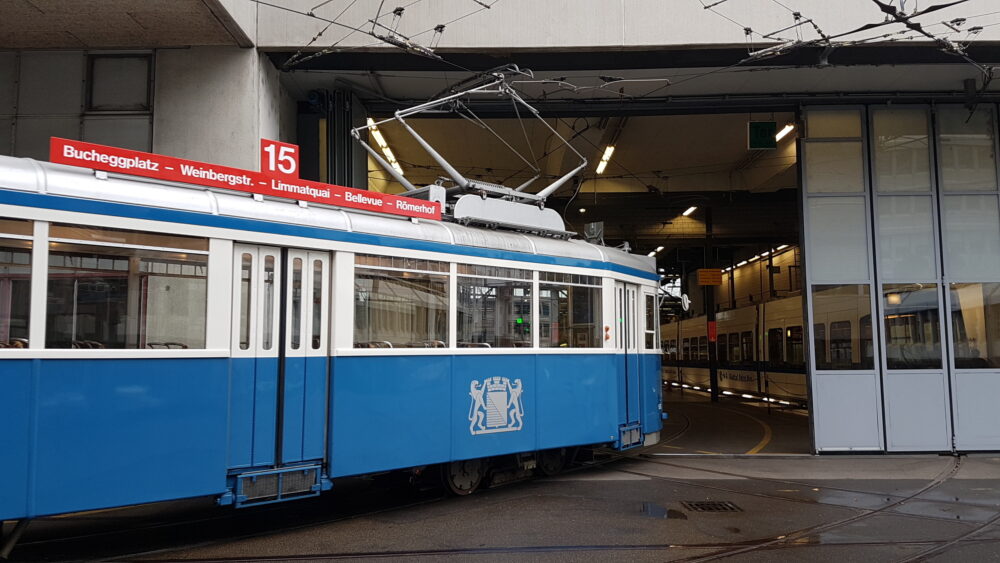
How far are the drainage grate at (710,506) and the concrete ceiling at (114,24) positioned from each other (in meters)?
7.82

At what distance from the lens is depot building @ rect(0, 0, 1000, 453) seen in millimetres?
10438

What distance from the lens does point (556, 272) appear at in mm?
9484

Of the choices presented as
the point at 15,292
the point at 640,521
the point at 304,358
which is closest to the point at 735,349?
the point at 640,521

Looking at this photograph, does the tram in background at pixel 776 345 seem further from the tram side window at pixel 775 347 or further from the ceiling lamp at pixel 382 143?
the ceiling lamp at pixel 382 143

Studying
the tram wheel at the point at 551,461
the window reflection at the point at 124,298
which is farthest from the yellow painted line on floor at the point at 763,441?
the window reflection at the point at 124,298

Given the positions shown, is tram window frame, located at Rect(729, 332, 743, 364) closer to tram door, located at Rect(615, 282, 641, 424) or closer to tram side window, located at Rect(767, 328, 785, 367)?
tram side window, located at Rect(767, 328, 785, 367)

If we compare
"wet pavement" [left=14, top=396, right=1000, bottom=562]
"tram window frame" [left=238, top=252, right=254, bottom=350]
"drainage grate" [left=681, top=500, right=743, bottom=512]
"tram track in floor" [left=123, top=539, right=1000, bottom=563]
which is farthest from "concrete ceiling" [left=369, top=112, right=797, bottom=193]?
"tram track in floor" [left=123, top=539, right=1000, bottom=563]

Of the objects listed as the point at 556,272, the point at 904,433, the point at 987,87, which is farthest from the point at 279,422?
the point at 987,87

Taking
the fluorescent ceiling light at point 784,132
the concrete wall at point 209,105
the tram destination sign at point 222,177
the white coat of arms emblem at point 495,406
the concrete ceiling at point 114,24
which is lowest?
the white coat of arms emblem at point 495,406

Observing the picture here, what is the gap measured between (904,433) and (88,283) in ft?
38.6

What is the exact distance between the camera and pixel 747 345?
87.2 ft

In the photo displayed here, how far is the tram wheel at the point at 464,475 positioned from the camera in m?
8.59

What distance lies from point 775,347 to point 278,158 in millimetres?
18946

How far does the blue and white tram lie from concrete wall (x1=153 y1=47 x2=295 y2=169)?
354 centimetres
